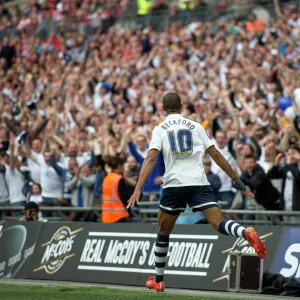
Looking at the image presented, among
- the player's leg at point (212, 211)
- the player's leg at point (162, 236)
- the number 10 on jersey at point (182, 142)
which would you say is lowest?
the player's leg at point (162, 236)

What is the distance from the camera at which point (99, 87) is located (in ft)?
88.5

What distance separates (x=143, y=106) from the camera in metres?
23.6

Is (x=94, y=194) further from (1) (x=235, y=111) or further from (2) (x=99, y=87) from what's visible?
(2) (x=99, y=87)

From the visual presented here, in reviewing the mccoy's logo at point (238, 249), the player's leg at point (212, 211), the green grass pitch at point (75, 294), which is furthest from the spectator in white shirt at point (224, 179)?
the player's leg at point (212, 211)

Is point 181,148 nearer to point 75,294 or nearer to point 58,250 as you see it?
point 75,294

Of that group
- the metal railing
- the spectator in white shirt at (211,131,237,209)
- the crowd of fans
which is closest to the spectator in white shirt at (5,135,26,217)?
the crowd of fans

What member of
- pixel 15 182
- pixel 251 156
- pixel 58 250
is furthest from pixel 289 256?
pixel 15 182

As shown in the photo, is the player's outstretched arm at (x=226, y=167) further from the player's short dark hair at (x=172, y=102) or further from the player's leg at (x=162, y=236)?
the player's leg at (x=162, y=236)

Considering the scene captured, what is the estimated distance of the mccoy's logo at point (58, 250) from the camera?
55.9 ft

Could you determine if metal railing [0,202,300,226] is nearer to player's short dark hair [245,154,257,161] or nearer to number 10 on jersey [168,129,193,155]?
player's short dark hair [245,154,257,161]

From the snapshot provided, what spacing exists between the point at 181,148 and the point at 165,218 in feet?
2.92

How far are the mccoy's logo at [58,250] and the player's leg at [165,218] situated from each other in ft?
13.4

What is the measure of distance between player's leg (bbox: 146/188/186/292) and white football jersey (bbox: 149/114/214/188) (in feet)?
0.41

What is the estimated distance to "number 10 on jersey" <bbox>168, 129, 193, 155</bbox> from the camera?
41.8 ft
